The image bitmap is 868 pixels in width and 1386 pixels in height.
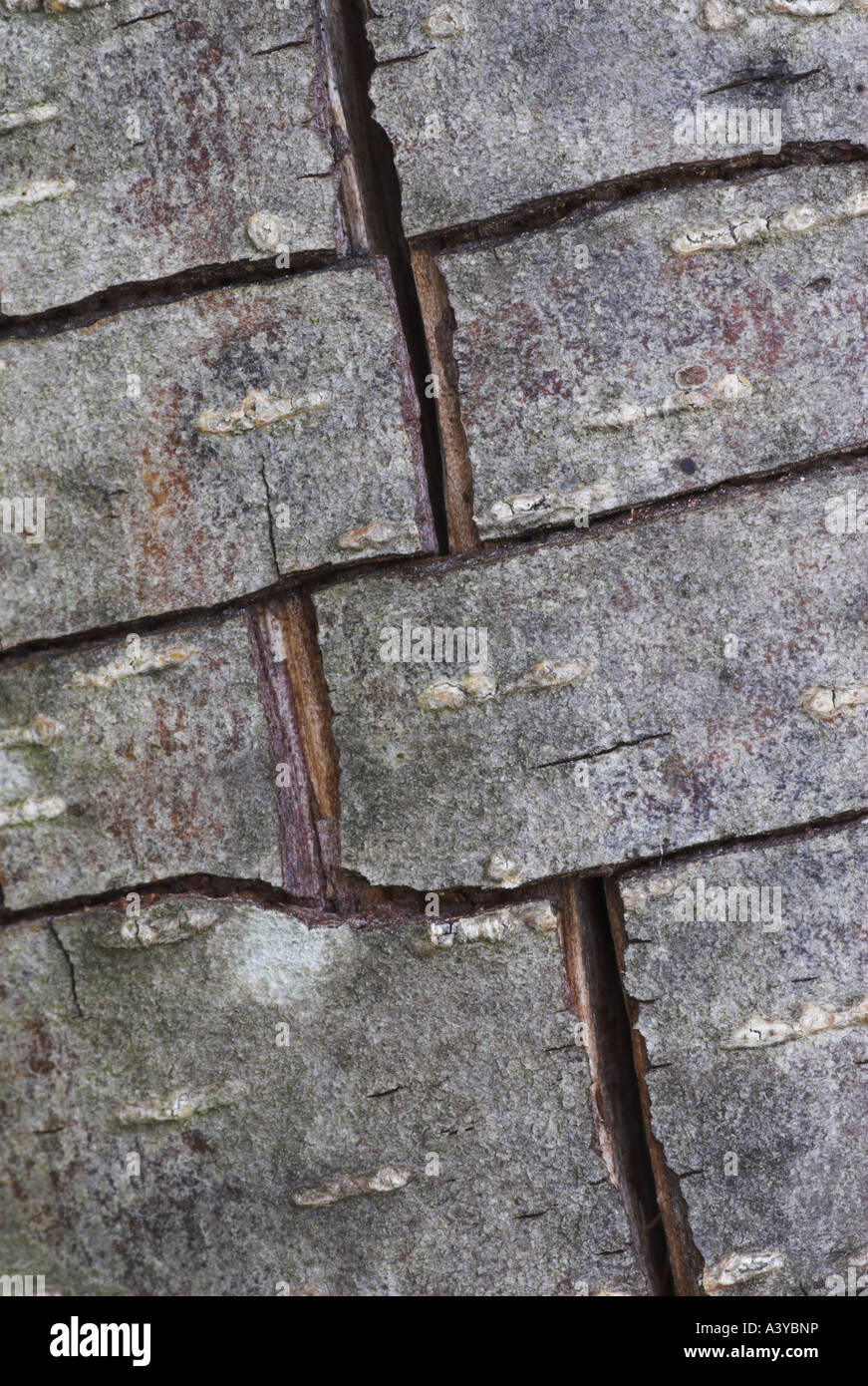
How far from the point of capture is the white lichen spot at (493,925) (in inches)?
71.9

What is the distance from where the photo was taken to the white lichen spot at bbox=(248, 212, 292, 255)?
1828 mm

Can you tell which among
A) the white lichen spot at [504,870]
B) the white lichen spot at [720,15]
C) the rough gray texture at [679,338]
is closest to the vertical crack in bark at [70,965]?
the white lichen spot at [504,870]

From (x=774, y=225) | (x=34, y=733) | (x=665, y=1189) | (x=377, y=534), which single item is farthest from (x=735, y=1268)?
(x=774, y=225)

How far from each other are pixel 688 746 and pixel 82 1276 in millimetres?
1483

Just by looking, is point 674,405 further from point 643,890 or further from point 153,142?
point 153,142

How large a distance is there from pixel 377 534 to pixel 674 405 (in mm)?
576

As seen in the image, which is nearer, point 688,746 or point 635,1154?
point 688,746

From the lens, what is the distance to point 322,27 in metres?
1.86

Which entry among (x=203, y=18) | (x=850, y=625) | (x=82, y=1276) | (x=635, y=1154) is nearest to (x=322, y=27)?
(x=203, y=18)

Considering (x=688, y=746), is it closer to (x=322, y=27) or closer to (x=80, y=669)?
(x=80, y=669)

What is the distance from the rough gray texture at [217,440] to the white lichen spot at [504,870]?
0.58 m

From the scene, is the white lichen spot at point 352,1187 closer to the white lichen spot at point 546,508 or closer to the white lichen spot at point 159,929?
the white lichen spot at point 159,929

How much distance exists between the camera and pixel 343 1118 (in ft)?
6.06

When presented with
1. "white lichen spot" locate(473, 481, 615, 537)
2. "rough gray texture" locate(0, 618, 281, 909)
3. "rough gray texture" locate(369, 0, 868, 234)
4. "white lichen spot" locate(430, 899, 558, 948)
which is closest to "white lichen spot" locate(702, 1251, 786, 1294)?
"white lichen spot" locate(430, 899, 558, 948)
